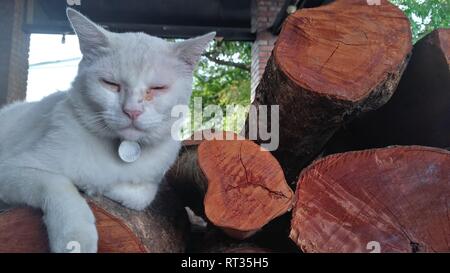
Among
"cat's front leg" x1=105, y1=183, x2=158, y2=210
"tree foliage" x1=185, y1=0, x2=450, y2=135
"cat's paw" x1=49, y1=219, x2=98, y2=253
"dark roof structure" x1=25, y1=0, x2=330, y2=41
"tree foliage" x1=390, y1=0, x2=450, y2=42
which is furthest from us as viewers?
"tree foliage" x1=185, y1=0, x2=450, y2=135

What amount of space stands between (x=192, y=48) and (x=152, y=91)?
199 millimetres

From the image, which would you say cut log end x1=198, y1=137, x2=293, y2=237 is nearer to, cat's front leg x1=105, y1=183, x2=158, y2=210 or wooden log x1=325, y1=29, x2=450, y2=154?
cat's front leg x1=105, y1=183, x2=158, y2=210

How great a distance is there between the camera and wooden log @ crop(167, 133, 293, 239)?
3.76ft

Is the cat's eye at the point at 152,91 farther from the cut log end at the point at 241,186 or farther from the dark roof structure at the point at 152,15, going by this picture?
the dark roof structure at the point at 152,15

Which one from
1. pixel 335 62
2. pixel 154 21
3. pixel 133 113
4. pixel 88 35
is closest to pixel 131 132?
pixel 133 113

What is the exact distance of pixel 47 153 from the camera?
1.23 meters

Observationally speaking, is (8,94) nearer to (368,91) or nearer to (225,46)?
(225,46)

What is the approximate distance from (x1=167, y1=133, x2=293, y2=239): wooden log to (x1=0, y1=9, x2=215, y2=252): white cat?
173 mm

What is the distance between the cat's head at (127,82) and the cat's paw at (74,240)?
0.29 m

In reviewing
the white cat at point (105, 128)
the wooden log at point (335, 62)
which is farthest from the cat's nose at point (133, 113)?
the wooden log at point (335, 62)

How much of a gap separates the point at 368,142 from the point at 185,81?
2.87 feet

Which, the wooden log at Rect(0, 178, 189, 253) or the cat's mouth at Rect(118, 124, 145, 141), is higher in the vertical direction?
the cat's mouth at Rect(118, 124, 145, 141)

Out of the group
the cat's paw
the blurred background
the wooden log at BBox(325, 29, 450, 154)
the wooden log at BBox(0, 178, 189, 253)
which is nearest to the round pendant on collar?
the wooden log at BBox(0, 178, 189, 253)
